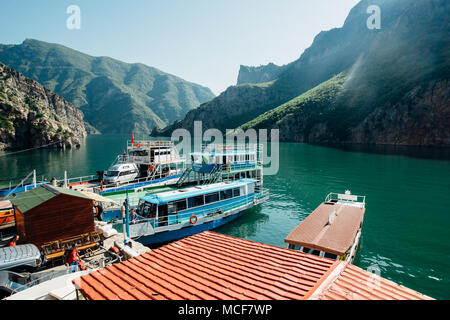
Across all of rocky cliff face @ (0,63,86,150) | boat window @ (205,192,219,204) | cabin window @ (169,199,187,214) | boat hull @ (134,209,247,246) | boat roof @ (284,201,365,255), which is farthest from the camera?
rocky cliff face @ (0,63,86,150)

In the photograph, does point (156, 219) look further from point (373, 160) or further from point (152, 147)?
point (373, 160)

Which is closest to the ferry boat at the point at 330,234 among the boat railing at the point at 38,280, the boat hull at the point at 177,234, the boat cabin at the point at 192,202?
the boat cabin at the point at 192,202

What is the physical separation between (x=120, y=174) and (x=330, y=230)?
29407mm

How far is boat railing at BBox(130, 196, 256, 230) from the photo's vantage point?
69.5 feet

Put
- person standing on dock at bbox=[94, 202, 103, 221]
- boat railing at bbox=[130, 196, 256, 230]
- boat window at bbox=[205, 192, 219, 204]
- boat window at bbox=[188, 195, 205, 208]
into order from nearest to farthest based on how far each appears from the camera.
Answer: boat railing at bbox=[130, 196, 256, 230] < person standing on dock at bbox=[94, 202, 103, 221] < boat window at bbox=[188, 195, 205, 208] < boat window at bbox=[205, 192, 219, 204]

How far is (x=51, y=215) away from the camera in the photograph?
1509cm

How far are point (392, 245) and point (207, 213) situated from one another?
57.0 ft

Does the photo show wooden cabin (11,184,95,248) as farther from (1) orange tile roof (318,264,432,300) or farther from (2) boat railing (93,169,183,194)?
(1) orange tile roof (318,264,432,300)

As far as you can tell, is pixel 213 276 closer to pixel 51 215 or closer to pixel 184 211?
pixel 51 215

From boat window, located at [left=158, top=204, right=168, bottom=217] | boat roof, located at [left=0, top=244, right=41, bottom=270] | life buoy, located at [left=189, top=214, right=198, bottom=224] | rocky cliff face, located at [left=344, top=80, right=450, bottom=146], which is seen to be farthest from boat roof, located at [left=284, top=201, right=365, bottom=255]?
rocky cliff face, located at [left=344, top=80, right=450, bottom=146]

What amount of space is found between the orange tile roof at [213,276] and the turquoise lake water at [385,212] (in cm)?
1419

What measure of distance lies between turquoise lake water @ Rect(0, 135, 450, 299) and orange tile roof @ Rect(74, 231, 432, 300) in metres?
14.2

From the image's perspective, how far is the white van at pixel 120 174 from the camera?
3525cm
